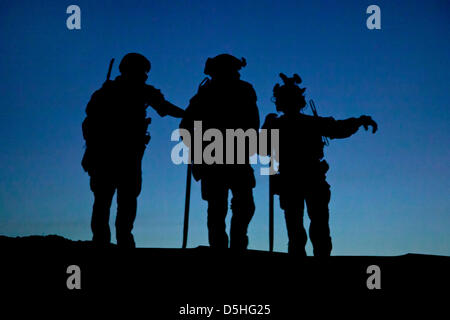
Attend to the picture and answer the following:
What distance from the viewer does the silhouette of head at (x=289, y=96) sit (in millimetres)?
6816

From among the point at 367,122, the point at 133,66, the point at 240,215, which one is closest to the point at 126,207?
the point at 240,215

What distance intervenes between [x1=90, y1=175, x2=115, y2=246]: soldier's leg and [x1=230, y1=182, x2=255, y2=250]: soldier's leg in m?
1.74

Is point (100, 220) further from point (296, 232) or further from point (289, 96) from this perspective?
point (289, 96)

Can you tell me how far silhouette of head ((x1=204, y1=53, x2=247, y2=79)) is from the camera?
19.2 feet

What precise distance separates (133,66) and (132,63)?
44 millimetres

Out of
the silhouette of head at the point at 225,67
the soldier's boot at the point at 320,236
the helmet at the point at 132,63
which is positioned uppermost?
the helmet at the point at 132,63

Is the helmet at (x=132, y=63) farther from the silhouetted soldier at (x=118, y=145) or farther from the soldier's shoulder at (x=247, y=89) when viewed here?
the soldier's shoulder at (x=247, y=89)

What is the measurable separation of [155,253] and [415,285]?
3138 mm

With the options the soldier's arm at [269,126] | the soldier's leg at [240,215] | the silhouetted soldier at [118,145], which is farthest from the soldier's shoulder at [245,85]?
the silhouetted soldier at [118,145]

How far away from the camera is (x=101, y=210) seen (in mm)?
5941

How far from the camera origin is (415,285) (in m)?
4.78

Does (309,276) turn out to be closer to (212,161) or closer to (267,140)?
(212,161)

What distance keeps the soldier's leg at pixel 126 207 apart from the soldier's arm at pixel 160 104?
1102 mm
